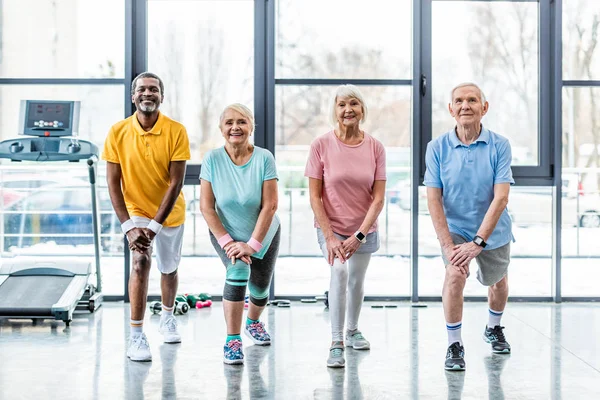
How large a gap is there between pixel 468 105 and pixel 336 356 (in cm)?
134

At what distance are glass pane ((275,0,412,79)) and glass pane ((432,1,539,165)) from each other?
0.98 feet

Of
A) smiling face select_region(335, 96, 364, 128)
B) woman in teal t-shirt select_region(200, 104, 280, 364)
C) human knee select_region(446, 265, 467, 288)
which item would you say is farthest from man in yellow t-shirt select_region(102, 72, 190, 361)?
human knee select_region(446, 265, 467, 288)

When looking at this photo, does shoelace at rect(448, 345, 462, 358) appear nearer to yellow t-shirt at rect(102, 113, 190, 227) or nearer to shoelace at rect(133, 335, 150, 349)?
shoelace at rect(133, 335, 150, 349)

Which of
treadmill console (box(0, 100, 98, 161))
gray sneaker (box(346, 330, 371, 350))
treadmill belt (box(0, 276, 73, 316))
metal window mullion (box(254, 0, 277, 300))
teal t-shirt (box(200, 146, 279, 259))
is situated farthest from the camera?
metal window mullion (box(254, 0, 277, 300))

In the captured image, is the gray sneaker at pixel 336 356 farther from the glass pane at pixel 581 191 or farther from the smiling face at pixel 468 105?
the glass pane at pixel 581 191

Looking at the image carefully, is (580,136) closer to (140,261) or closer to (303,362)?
(303,362)

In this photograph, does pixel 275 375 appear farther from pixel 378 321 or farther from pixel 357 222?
pixel 378 321

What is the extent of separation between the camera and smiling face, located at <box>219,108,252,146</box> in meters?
3.90

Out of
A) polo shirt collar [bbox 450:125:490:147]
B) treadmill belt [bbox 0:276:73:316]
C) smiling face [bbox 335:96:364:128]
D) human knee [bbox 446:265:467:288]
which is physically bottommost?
treadmill belt [bbox 0:276:73:316]

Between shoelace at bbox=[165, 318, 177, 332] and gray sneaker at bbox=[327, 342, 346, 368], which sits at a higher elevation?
shoelace at bbox=[165, 318, 177, 332]

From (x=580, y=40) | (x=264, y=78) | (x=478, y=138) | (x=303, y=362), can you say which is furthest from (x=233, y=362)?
(x=580, y=40)

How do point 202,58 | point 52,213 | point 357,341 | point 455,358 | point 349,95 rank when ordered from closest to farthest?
point 455,358
point 349,95
point 357,341
point 202,58
point 52,213

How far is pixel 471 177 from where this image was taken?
386 centimetres

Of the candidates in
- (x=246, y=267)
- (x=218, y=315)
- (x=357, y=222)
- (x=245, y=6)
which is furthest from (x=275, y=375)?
(x=245, y=6)
